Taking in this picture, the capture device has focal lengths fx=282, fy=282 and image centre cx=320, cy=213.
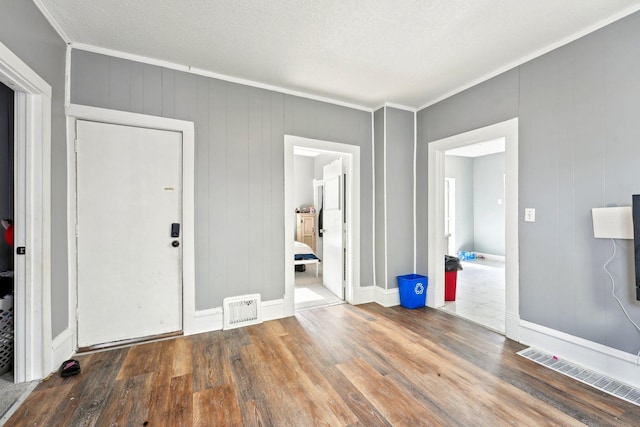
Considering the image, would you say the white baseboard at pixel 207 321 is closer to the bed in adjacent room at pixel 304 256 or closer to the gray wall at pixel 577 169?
the bed in adjacent room at pixel 304 256

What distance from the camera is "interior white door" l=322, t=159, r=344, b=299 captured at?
13.2 ft

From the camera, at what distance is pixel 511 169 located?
275 centimetres

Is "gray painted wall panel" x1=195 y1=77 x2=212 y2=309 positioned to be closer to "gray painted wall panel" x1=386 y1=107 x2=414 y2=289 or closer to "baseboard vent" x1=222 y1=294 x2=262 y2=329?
"baseboard vent" x1=222 y1=294 x2=262 y2=329

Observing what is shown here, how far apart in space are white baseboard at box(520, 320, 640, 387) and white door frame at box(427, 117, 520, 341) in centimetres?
16

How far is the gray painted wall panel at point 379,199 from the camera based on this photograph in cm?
375

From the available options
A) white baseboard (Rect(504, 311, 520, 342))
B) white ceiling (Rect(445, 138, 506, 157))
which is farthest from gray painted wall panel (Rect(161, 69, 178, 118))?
white ceiling (Rect(445, 138, 506, 157))

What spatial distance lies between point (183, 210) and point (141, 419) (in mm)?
1705

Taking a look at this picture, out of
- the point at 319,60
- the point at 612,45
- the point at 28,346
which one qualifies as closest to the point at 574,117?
the point at 612,45

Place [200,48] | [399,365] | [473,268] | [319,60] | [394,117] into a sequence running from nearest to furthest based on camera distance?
[399,365]
[200,48]
[319,60]
[394,117]
[473,268]

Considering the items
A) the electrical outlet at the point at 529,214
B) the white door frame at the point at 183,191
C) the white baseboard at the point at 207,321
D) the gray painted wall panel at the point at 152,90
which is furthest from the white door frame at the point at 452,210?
the gray painted wall panel at the point at 152,90

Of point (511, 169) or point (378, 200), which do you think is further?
point (378, 200)

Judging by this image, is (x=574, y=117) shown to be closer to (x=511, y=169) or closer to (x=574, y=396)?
(x=511, y=169)

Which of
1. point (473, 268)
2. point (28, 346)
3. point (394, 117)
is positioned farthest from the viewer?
point (473, 268)

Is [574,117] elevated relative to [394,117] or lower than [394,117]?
lower
